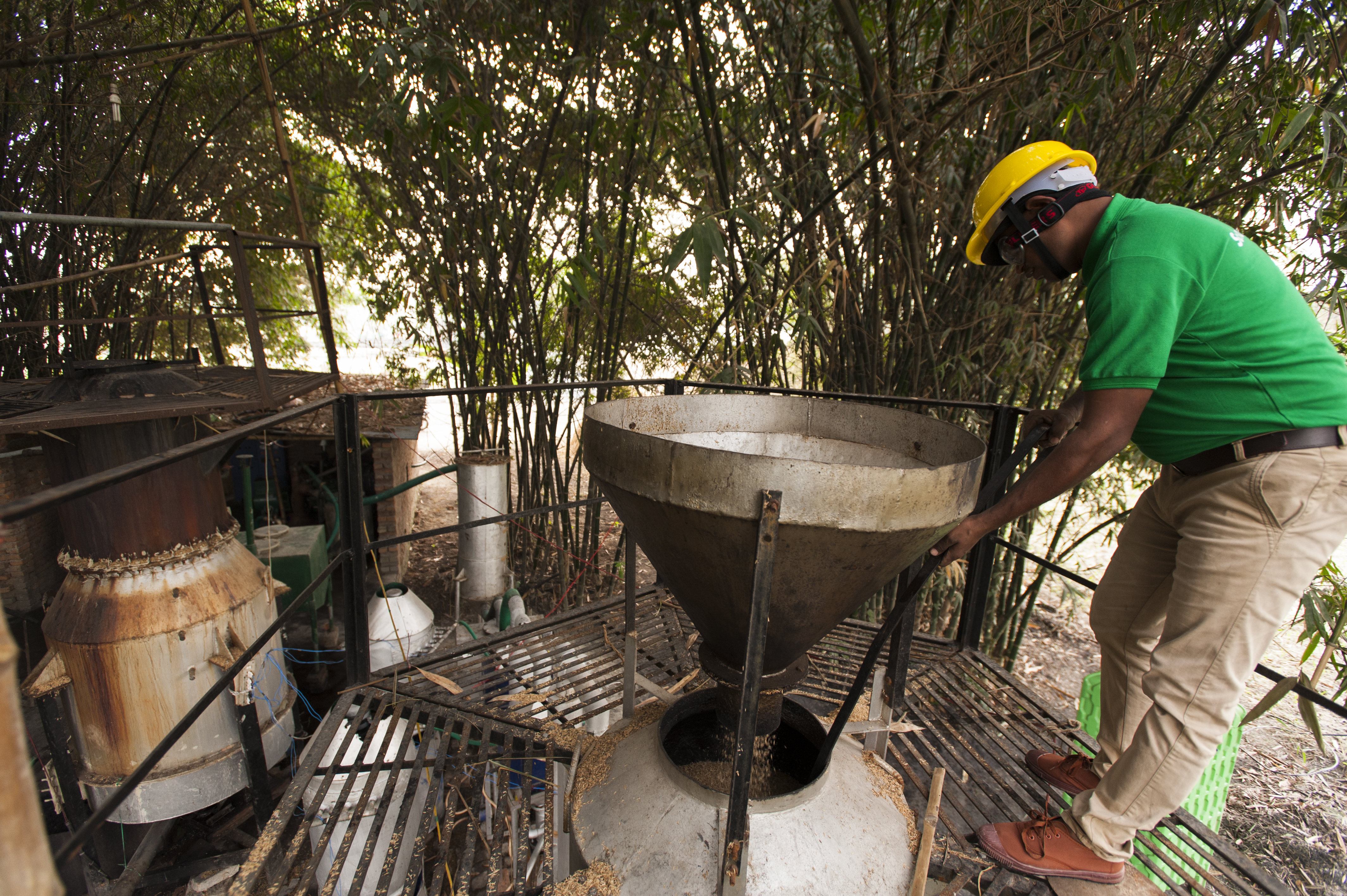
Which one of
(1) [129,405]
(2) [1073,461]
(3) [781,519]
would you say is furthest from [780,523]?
(1) [129,405]

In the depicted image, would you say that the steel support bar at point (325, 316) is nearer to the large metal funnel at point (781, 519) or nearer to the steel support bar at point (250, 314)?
the steel support bar at point (250, 314)

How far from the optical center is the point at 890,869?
158 cm

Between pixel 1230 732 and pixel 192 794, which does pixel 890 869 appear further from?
pixel 192 794

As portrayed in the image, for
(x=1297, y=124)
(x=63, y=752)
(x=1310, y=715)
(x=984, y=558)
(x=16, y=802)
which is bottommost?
(x=63, y=752)

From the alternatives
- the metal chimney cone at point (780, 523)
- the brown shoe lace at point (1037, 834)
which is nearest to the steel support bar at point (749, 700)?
the metal chimney cone at point (780, 523)

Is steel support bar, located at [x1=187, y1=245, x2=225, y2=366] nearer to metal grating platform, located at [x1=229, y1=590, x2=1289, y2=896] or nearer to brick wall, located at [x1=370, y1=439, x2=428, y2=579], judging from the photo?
brick wall, located at [x1=370, y1=439, x2=428, y2=579]

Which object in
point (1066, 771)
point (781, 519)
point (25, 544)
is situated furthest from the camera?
point (25, 544)

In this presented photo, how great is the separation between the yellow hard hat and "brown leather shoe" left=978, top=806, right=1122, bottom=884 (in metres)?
1.61

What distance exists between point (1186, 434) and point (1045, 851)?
1.13m

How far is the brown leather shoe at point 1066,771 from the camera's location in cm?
188

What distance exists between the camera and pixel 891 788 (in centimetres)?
180

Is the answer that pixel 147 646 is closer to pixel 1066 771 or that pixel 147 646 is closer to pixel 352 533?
pixel 352 533

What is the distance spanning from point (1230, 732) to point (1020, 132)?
8.33 ft

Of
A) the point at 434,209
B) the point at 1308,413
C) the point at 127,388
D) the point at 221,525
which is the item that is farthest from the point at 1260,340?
the point at 434,209
